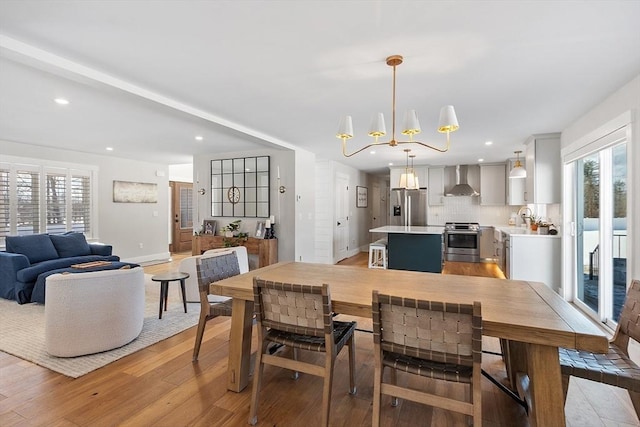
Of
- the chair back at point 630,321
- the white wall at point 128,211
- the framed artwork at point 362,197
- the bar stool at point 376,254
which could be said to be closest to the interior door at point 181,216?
the white wall at point 128,211

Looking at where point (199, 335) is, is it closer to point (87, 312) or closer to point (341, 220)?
point (87, 312)

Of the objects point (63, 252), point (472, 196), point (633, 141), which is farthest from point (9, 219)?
point (472, 196)

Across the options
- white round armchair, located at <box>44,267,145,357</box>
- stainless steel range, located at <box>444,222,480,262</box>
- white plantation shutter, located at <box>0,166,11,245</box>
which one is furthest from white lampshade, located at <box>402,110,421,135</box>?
white plantation shutter, located at <box>0,166,11,245</box>

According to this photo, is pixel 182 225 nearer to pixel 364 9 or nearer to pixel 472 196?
pixel 472 196

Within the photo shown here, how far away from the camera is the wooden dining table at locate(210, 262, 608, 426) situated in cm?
148

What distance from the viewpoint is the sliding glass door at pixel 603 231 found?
323 centimetres

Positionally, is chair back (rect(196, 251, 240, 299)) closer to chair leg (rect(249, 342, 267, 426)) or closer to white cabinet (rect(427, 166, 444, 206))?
chair leg (rect(249, 342, 267, 426))

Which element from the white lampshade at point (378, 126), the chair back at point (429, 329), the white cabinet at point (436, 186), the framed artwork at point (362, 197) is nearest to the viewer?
the chair back at point (429, 329)

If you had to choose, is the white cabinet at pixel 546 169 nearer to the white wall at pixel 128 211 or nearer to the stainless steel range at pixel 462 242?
the stainless steel range at pixel 462 242

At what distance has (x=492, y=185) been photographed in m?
7.50

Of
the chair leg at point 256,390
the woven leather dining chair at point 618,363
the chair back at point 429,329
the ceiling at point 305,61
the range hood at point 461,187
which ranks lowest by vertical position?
the chair leg at point 256,390

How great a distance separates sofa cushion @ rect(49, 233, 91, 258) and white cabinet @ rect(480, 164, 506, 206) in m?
8.05

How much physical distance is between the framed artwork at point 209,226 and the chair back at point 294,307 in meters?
4.78

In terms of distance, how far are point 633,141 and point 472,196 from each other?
16.7ft
